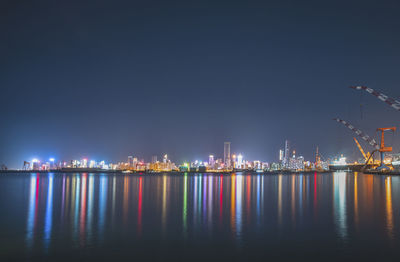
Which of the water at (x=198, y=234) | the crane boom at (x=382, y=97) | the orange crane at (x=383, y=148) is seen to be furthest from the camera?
the orange crane at (x=383, y=148)

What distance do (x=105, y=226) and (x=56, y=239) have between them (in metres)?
3.03

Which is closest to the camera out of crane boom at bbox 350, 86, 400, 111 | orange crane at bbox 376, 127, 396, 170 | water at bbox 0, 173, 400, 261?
water at bbox 0, 173, 400, 261

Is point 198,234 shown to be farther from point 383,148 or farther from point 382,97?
point 383,148

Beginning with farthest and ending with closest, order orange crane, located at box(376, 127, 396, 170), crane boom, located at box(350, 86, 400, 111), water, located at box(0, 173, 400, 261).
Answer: orange crane, located at box(376, 127, 396, 170) → crane boom, located at box(350, 86, 400, 111) → water, located at box(0, 173, 400, 261)

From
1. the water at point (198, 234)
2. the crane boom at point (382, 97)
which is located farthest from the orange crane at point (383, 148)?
the water at point (198, 234)

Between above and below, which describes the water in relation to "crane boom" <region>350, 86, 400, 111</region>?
below

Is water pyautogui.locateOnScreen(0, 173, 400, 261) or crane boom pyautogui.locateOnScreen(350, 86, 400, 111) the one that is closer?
water pyautogui.locateOnScreen(0, 173, 400, 261)

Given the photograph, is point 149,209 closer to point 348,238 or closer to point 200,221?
point 200,221

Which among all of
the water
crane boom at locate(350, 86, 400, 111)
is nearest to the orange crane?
crane boom at locate(350, 86, 400, 111)

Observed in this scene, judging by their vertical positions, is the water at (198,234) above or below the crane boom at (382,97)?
below

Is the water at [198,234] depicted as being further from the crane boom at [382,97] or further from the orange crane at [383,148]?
the orange crane at [383,148]

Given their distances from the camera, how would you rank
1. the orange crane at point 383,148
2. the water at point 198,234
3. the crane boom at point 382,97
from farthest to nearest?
the orange crane at point 383,148 → the crane boom at point 382,97 → the water at point 198,234

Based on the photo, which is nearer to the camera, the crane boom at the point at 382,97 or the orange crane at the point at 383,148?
the crane boom at the point at 382,97

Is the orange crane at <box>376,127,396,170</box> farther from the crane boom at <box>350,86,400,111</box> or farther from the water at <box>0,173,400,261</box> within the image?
the water at <box>0,173,400,261</box>
